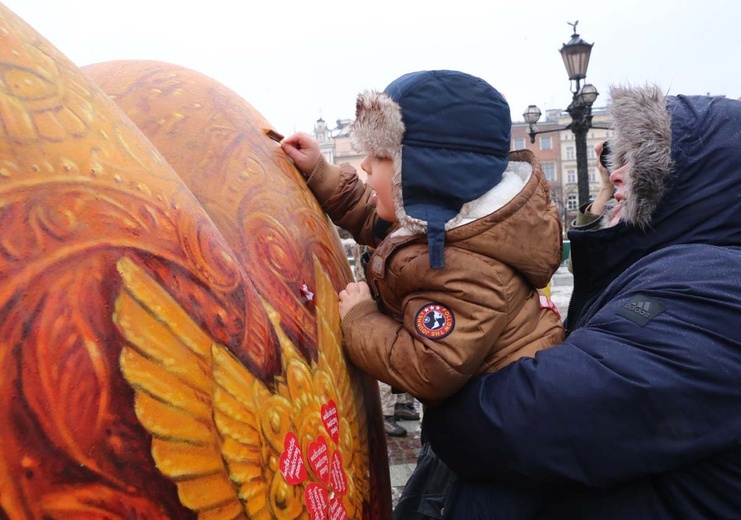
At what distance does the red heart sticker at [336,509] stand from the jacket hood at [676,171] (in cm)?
92

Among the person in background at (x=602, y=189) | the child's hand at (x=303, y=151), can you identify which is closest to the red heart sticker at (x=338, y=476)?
the child's hand at (x=303, y=151)

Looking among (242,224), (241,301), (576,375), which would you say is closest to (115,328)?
(241,301)

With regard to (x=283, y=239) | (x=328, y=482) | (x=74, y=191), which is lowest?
(x=328, y=482)

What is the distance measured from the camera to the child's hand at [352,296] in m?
1.72

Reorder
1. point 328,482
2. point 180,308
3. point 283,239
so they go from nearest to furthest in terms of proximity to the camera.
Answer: point 180,308
point 328,482
point 283,239

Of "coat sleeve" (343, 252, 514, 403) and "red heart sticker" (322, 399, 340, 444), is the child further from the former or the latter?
"red heart sticker" (322, 399, 340, 444)

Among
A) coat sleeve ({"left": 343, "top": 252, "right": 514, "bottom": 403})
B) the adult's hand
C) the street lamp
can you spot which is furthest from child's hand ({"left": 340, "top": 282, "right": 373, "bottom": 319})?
the street lamp

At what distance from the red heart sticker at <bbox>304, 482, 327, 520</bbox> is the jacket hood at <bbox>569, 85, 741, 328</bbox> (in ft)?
3.06

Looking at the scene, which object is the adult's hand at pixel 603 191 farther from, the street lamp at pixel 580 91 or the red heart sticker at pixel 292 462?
the street lamp at pixel 580 91

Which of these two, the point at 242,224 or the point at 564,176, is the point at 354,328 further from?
the point at 564,176

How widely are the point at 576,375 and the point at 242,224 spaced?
833 millimetres

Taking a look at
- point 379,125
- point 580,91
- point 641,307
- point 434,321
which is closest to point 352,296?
point 434,321

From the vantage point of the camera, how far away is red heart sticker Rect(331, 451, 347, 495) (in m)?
1.48

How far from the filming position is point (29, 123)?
3.42 feet
